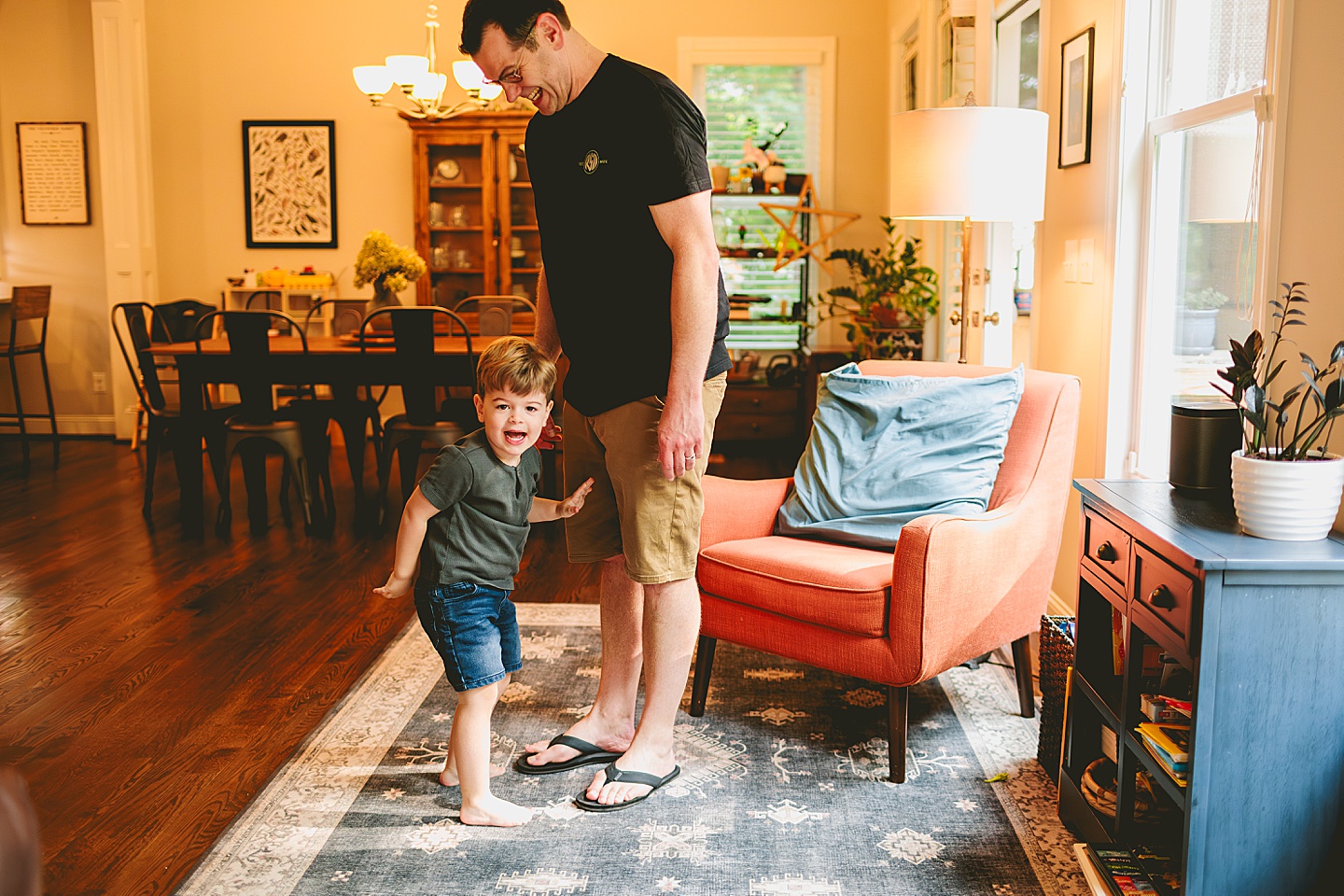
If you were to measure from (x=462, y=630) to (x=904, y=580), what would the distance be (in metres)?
0.88

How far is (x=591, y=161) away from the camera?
2.04 meters

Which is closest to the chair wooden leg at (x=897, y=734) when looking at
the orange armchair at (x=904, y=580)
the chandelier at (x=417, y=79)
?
the orange armchair at (x=904, y=580)

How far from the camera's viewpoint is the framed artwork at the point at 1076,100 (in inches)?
114

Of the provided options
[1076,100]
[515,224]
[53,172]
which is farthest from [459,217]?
[1076,100]

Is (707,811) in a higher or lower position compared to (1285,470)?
lower

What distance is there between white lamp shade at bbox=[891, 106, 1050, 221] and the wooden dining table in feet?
7.24

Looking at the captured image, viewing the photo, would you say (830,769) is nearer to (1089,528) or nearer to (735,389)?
(1089,528)

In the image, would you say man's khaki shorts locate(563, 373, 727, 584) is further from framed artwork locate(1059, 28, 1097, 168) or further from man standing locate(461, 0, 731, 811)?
framed artwork locate(1059, 28, 1097, 168)

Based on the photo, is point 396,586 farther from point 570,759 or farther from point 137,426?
point 137,426

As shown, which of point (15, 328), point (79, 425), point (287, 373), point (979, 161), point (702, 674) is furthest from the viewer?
point (79, 425)

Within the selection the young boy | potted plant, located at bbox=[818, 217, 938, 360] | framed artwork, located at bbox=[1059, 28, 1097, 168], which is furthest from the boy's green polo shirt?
potted plant, located at bbox=[818, 217, 938, 360]

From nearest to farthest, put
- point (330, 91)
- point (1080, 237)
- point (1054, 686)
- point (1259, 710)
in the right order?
1. point (1259, 710)
2. point (1054, 686)
3. point (1080, 237)
4. point (330, 91)

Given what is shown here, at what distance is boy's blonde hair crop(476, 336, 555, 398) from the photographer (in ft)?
6.69

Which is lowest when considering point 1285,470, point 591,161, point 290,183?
point 1285,470
